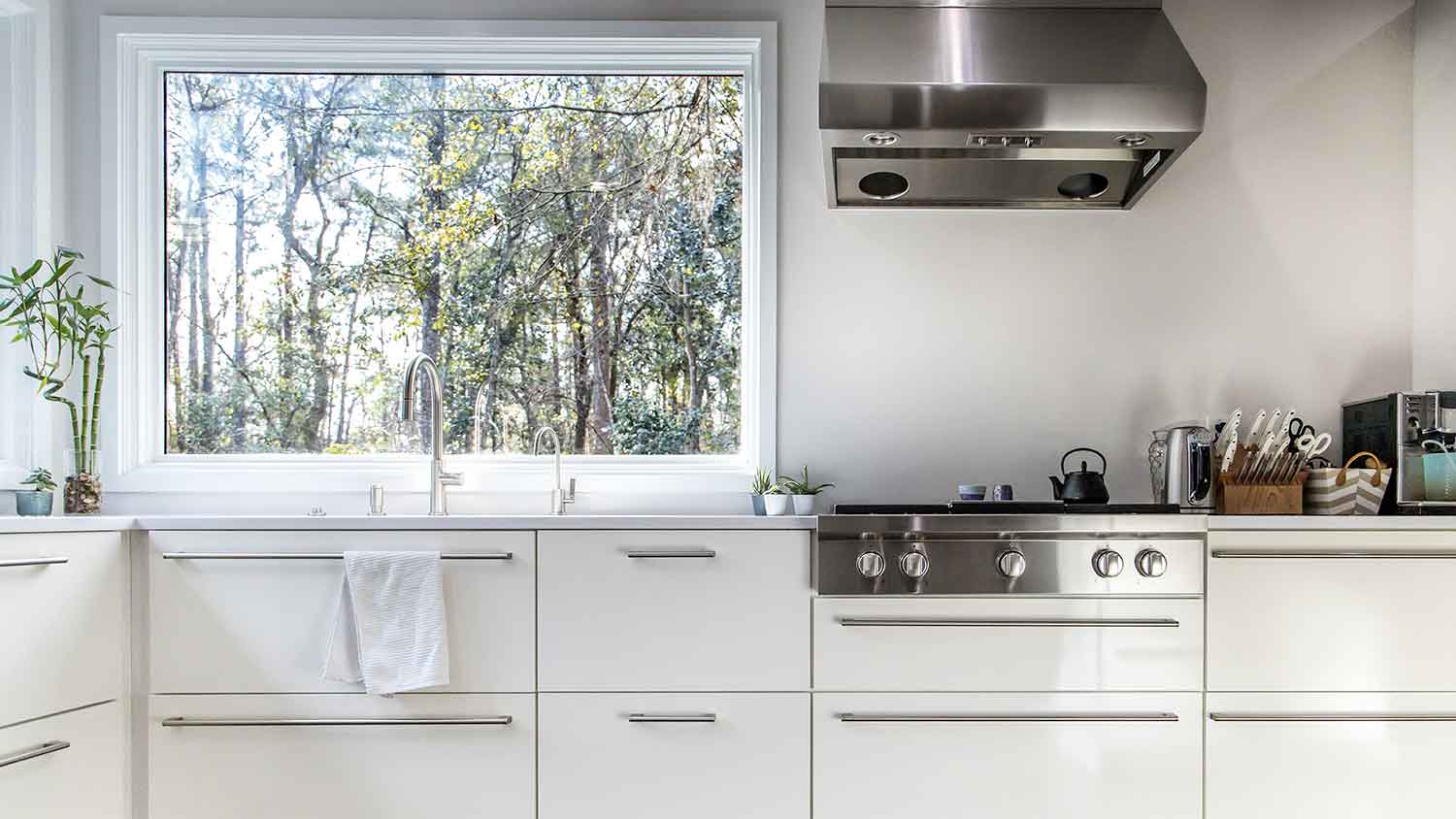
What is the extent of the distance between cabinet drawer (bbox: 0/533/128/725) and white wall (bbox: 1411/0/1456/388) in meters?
3.20

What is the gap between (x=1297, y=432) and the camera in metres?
2.71

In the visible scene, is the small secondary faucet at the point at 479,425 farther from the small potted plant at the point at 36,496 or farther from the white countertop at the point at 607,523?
the small potted plant at the point at 36,496

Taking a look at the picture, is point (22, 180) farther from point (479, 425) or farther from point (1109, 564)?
point (1109, 564)

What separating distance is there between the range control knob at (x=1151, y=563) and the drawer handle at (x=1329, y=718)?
A: 1.08ft

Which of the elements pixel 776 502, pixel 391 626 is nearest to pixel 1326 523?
pixel 776 502

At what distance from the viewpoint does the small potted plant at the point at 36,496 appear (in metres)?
2.43

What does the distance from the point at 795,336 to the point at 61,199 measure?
200cm

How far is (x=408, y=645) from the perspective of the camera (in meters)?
2.18

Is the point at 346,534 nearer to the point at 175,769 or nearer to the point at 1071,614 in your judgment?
the point at 175,769

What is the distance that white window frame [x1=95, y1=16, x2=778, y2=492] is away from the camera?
9.05 ft

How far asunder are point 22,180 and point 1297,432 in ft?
11.1

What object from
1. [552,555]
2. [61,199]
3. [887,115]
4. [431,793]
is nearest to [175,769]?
[431,793]

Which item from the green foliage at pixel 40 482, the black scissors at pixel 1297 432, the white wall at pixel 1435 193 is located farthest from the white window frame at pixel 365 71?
the white wall at pixel 1435 193

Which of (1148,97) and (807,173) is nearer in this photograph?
(1148,97)
